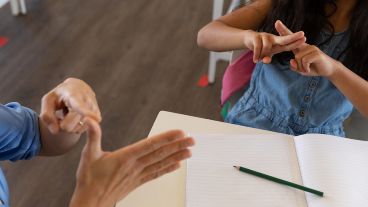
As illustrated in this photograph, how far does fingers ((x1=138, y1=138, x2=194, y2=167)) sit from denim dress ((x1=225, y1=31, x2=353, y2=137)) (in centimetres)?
54

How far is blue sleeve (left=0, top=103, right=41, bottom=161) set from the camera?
833 millimetres

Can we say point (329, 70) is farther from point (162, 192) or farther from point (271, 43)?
point (162, 192)

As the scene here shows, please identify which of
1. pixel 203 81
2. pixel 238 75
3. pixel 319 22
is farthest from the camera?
pixel 203 81

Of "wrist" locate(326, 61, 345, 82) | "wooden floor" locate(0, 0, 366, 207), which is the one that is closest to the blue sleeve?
"wrist" locate(326, 61, 345, 82)

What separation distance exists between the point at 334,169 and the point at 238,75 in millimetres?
482

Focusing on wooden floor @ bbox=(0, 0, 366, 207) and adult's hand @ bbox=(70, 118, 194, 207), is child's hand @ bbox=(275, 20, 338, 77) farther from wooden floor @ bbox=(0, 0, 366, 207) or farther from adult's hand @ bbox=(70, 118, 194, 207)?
wooden floor @ bbox=(0, 0, 366, 207)

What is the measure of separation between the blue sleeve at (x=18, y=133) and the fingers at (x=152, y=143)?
1.03 feet

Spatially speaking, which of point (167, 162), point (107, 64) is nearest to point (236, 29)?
point (167, 162)

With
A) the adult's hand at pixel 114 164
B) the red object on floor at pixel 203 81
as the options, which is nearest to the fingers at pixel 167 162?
the adult's hand at pixel 114 164

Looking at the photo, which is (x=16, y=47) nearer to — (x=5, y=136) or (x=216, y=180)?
(x=5, y=136)

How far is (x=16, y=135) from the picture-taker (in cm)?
85

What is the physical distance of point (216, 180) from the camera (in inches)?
32.0

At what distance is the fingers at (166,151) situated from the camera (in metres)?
0.66

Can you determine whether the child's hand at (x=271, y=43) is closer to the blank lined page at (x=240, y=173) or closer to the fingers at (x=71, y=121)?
the blank lined page at (x=240, y=173)
